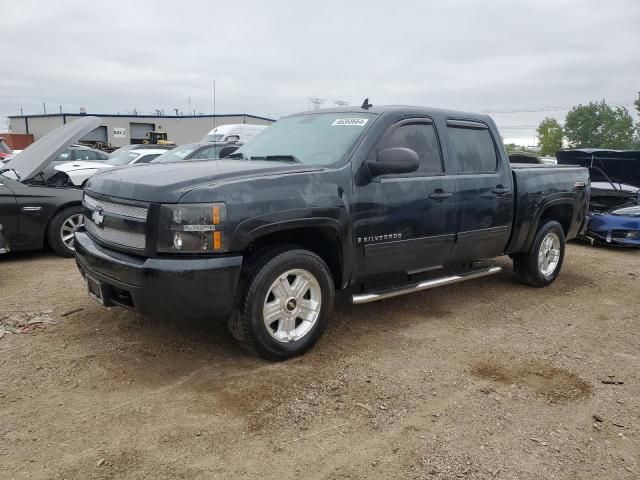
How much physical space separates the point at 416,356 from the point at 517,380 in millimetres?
735

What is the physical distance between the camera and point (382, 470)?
2.67 meters

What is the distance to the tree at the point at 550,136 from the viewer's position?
89312mm

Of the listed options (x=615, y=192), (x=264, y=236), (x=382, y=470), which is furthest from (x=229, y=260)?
(x=615, y=192)

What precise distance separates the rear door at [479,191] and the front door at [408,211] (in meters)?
0.18

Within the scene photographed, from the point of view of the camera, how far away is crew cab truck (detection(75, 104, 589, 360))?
11.1 ft

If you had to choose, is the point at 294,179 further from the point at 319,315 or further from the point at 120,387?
the point at 120,387

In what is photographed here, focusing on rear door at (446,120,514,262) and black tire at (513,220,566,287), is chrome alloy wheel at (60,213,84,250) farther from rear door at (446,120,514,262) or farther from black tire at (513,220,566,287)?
black tire at (513,220,566,287)

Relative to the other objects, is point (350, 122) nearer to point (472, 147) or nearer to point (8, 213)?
point (472, 147)

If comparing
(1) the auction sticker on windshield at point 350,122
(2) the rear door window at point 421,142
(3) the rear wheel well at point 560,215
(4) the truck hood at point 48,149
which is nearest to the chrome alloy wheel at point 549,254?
(3) the rear wheel well at point 560,215

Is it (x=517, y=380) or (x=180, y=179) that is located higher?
(x=180, y=179)

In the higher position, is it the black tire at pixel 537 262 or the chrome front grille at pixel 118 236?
the chrome front grille at pixel 118 236

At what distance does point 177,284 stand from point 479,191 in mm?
3070

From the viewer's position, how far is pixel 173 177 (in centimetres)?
357

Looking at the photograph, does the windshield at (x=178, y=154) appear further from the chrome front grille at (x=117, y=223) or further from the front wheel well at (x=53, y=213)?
the chrome front grille at (x=117, y=223)
